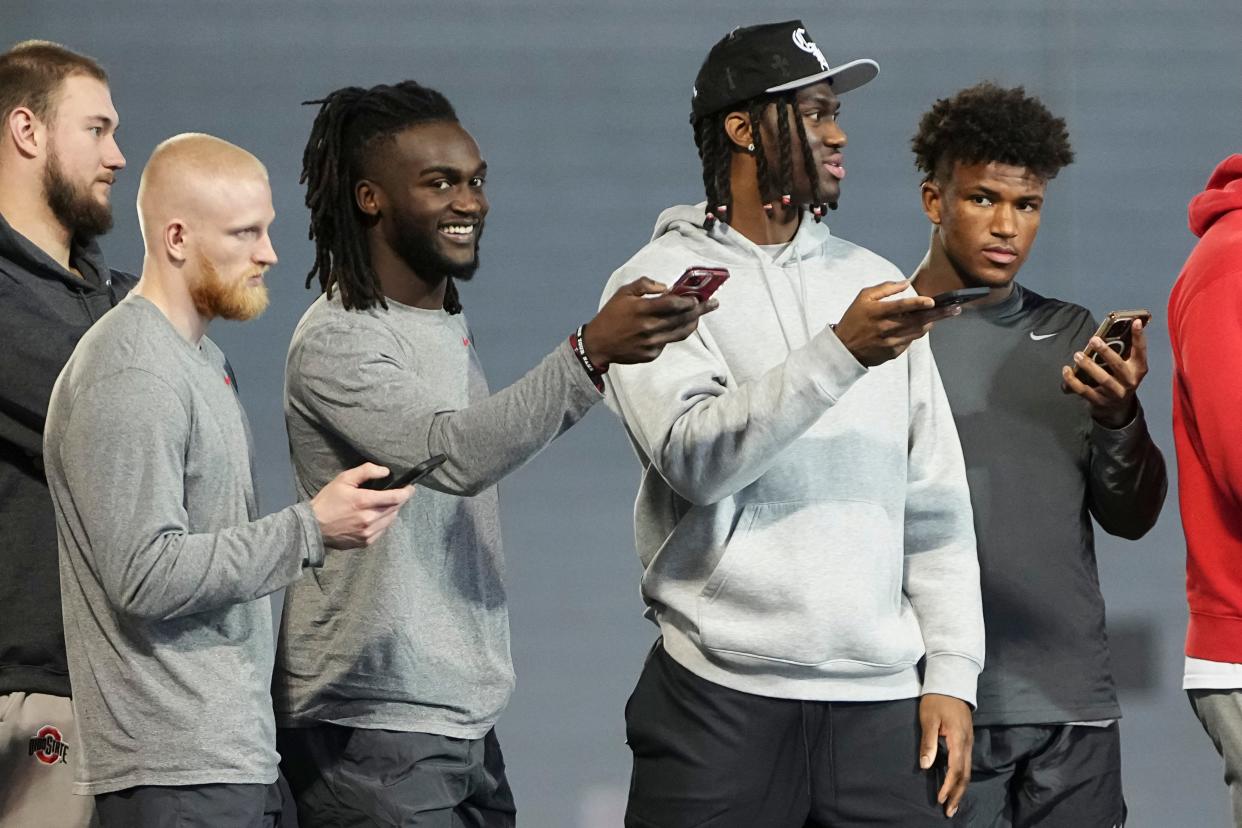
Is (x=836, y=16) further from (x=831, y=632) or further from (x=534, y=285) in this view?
(x=831, y=632)

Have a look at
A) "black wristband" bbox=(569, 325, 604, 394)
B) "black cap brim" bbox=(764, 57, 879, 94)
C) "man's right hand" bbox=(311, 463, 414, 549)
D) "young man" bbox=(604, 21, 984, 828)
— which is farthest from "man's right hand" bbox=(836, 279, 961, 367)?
"man's right hand" bbox=(311, 463, 414, 549)

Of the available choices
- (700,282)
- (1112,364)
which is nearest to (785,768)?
(700,282)

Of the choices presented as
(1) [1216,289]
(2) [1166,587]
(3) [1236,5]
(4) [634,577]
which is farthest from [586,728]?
(3) [1236,5]

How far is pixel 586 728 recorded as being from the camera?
3494mm

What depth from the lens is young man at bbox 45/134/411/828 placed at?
1783 millimetres

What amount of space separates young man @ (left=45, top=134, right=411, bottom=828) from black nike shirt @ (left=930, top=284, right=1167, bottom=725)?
96cm

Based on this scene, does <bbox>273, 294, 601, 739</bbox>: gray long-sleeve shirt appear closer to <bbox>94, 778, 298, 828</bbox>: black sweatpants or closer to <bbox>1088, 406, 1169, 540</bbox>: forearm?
<bbox>94, 778, 298, 828</bbox>: black sweatpants

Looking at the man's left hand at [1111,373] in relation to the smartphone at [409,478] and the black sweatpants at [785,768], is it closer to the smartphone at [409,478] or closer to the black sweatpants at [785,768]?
the black sweatpants at [785,768]

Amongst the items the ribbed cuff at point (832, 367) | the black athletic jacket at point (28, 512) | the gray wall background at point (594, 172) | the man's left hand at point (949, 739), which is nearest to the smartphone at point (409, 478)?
the ribbed cuff at point (832, 367)

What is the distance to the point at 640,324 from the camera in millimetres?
1802

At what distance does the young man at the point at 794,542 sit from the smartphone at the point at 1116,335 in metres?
0.25

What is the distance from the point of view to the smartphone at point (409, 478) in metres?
1.86

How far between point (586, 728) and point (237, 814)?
170 cm

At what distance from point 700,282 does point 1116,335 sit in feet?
2.38
